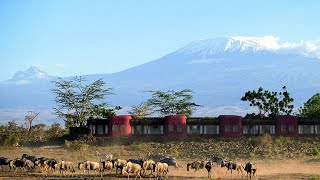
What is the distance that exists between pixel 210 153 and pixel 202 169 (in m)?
12.0

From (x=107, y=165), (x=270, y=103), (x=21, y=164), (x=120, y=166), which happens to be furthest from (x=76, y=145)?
(x=270, y=103)

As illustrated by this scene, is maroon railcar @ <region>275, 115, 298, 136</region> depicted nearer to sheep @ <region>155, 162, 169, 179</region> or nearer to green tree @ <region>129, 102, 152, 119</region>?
green tree @ <region>129, 102, 152, 119</region>

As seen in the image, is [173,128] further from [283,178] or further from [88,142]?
[283,178]

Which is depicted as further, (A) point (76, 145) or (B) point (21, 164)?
(A) point (76, 145)

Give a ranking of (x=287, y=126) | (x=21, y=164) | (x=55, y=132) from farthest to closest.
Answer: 1. (x=55, y=132)
2. (x=287, y=126)
3. (x=21, y=164)

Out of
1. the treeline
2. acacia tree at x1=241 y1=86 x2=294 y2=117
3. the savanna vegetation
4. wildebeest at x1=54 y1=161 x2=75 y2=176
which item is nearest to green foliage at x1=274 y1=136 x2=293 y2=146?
the savanna vegetation

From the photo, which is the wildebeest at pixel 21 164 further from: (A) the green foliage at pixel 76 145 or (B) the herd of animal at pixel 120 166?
(A) the green foliage at pixel 76 145

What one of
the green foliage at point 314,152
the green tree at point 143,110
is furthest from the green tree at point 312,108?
the green tree at point 143,110

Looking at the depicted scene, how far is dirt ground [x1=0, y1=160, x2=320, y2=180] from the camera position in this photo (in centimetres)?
4175

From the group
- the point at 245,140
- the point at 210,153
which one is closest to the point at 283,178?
the point at 210,153

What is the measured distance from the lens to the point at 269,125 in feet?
219

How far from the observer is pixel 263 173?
45.6 m

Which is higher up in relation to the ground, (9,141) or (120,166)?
(9,141)

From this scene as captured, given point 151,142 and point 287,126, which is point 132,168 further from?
point 287,126
